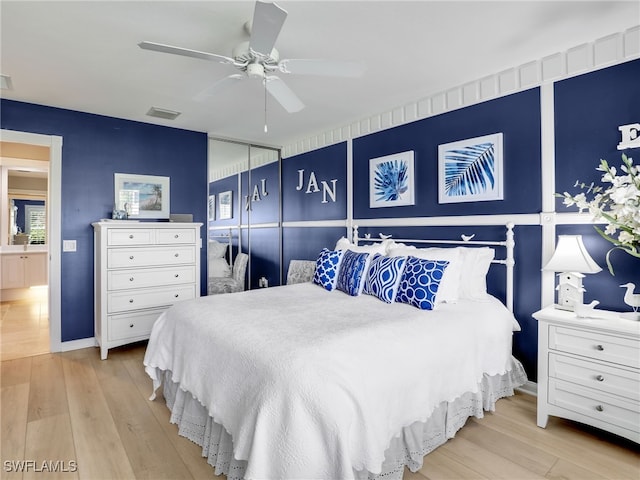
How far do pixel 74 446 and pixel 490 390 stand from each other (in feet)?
8.72

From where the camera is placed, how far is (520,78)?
2.77 m

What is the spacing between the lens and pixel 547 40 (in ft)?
7.88

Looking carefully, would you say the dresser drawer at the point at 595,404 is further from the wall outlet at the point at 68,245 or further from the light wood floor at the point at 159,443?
the wall outlet at the point at 68,245

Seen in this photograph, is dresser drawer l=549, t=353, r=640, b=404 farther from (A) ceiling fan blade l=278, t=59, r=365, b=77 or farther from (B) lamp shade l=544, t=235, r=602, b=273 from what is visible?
(A) ceiling fan blade l=278, t=59, r=365, b=77

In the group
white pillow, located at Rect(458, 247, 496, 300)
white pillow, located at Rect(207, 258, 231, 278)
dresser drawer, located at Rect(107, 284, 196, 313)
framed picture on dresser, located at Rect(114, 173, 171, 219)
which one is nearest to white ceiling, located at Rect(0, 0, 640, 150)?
framed picture on dresser, located at Rect(114, 173, 171, 219)

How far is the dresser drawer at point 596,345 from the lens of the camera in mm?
1946

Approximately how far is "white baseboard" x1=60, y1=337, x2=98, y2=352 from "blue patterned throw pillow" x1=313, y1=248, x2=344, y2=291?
2668 millimetres

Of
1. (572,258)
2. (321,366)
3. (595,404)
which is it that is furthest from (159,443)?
(572,258)

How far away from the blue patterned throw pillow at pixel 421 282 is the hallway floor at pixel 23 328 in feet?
12.4

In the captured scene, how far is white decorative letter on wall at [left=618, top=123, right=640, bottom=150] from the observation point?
88.9 inches

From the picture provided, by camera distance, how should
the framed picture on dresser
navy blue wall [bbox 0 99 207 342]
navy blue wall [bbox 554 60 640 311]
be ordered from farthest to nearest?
1. the framed picture on dresser
2. navy blue wall [bbox 0 99 207 342]
3. navy blue wall [bbox 554 60 640 311]

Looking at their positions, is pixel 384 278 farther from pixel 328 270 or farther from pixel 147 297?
pixel 147 297

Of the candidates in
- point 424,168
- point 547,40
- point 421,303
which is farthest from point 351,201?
point 547,40

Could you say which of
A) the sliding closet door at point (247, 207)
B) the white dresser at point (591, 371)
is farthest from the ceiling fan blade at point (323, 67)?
the sliding closet door at point (247, 207)
